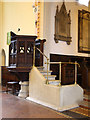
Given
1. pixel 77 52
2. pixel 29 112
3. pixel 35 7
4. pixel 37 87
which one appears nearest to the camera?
pixel 29 112

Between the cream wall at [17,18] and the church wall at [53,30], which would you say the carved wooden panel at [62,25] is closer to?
the church wall at [53,30]

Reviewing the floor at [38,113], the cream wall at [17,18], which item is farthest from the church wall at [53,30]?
the floor at [38,113]

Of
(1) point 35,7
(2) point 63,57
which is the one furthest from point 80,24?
(1) point 35,7

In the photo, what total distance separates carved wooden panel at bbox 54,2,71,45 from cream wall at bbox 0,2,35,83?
3.60ft

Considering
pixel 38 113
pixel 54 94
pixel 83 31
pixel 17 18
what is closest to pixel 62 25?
pixel 83 31

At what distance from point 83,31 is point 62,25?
1.59 meters

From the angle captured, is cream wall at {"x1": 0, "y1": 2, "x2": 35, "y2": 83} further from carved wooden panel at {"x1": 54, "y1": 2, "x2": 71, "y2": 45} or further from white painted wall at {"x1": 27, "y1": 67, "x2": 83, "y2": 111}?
white painted wall at {"x1": 27, "y1": 67, "x2": 83, "y2": 111}

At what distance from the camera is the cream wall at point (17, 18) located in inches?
296

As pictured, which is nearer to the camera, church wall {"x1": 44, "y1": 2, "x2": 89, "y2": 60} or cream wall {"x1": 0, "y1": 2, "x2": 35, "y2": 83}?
church wall {"x1": 44, "y1": 2, "x2": 89, "y2": 60}

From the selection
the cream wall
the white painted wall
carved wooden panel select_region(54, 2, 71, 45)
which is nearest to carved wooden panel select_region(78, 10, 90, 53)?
carved wooden panel select_region(54, 2, 71, 45)

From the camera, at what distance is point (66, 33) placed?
7539mm

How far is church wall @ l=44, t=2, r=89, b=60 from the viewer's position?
6.60m

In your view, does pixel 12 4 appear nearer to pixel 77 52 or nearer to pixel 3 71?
pixel 3 71

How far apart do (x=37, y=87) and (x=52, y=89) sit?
2.29 ft
